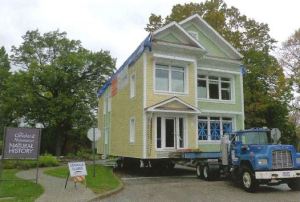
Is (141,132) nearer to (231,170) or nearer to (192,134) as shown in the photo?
(192,134)

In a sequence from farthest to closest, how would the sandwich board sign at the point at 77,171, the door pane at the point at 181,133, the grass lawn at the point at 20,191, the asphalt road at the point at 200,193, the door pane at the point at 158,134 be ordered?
the door pane at the point at 181,133
the door pane at the point at 158,134
the sandwich board sign at the point at 77,171
the asphalt road at the point at 200,193
the grass lawn at the point at 20,191

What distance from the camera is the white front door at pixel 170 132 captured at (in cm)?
2053

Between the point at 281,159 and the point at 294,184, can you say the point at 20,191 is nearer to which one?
the point at 281,159

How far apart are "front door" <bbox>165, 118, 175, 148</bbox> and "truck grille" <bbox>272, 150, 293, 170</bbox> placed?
26.3 feet

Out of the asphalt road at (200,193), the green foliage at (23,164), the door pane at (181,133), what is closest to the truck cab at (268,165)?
the asphalt road at (200,193)

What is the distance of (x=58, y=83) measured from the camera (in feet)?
141

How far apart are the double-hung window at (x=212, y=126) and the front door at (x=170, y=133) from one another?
8.67ft

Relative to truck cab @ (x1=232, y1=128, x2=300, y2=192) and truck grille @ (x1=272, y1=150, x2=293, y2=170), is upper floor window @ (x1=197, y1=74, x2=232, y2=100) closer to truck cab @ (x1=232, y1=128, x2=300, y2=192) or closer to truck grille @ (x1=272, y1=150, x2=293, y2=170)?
truck cab @ (x1=232, y1=128, x2=300, y2=192)

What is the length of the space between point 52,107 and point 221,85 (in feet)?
77.8

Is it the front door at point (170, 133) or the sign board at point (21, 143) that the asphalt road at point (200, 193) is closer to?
the sign board at point (21, 143)

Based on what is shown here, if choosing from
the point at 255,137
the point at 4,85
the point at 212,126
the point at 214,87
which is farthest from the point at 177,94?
the point at 4,85

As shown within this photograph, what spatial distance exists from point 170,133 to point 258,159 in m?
8.02

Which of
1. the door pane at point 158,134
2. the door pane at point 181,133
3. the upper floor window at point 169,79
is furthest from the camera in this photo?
the upper floor window at point 169,79

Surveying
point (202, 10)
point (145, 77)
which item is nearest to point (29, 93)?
point (202, 10)
